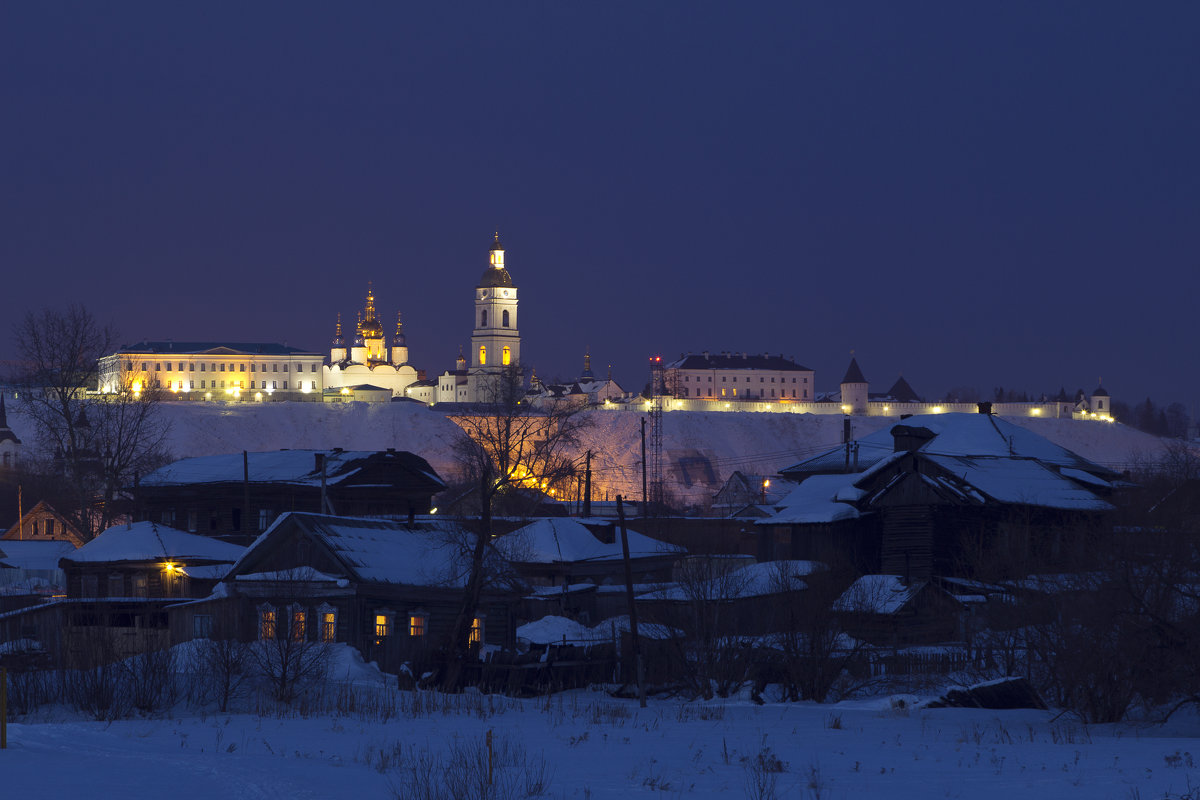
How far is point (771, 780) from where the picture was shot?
1717cm

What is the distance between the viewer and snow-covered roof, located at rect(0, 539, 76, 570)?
57.7 m

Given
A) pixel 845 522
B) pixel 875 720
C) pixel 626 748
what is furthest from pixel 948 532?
pixel 626 748

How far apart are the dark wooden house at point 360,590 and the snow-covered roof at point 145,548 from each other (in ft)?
31.5

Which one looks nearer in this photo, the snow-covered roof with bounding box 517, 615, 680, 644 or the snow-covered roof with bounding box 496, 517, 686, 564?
the snow-covered roof with bounding box 517, 615, 680, 644

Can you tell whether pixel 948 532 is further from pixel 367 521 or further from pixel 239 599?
pixel 239 599

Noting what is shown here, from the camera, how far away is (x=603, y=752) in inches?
785

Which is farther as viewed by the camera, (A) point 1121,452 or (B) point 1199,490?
(A) point 1121,452

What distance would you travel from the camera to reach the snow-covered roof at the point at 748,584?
3169 centimetres

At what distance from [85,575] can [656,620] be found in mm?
21707

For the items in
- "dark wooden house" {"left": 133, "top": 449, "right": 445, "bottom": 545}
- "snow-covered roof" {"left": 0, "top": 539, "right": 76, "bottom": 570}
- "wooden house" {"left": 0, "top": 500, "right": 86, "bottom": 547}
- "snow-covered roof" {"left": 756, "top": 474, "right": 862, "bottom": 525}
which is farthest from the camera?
"wooden house" {"left": 0, "top": 500, "right": 86, "bottom": 547}

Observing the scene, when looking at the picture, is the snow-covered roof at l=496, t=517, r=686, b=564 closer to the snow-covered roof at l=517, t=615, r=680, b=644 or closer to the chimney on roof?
the snow-covered roof at l=517, t=615, r=680, b=644

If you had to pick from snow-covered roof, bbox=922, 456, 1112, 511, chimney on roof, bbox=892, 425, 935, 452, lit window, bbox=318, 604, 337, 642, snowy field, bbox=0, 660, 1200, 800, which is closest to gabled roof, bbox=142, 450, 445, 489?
chimney on roof, bbox=892, 425, 935, 452

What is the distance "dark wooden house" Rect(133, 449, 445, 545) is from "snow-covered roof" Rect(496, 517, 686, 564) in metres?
8.55

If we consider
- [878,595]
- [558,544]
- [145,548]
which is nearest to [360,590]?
[558,544]
